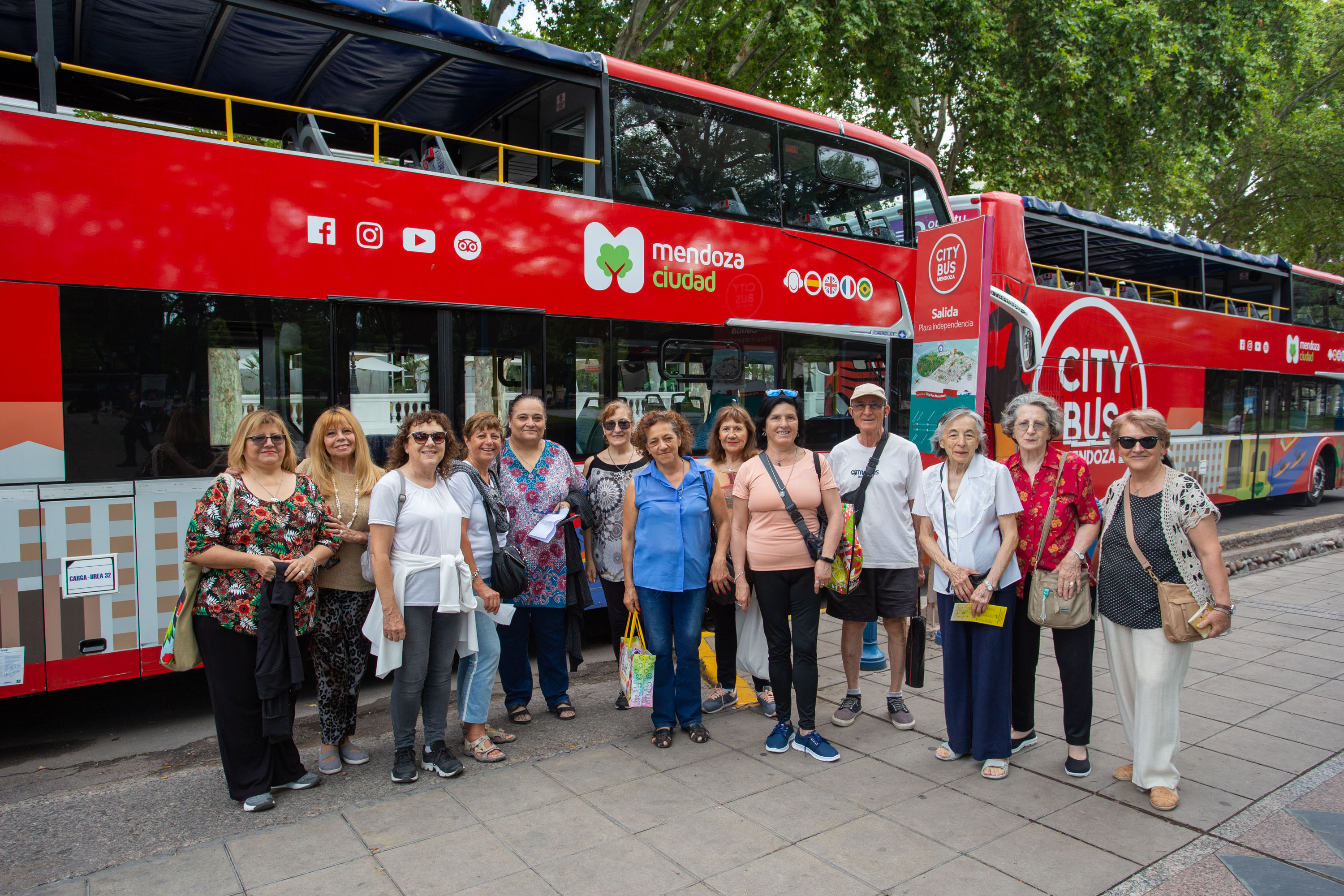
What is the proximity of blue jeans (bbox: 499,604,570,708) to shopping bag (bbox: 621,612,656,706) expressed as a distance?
0.42 meters

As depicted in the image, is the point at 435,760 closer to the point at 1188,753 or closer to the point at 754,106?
the point at 1188,753

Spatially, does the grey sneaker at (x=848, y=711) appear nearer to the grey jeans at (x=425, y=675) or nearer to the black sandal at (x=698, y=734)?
the black sandal at (x=698, y=734)

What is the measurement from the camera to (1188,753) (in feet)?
14.2

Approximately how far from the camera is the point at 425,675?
3949 mm

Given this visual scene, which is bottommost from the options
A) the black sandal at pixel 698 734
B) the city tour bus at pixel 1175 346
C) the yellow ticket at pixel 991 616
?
the black sandal at pixel 698 734

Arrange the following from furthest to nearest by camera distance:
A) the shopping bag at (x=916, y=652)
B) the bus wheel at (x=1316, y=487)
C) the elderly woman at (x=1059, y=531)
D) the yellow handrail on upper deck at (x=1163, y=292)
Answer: the bus wheel at (x=1316, y=487) < the yellow handrail on upper deck at (x=1163, y=292) < the shopping bag at (x=916, y=652) < the elderly woman at (x=1059, y=531)

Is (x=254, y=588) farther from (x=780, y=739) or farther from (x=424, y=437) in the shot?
(x=780, y=739)

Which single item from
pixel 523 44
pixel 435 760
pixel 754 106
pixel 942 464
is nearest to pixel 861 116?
pixel 754 106

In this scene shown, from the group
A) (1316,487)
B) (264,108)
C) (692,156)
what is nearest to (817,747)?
(692,156)

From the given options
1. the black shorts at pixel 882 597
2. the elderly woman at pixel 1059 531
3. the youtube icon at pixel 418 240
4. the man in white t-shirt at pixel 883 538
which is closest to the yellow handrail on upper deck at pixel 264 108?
the youtube icon at pixel 418 240

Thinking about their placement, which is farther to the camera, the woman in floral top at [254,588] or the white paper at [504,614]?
the white paper at [504,614]

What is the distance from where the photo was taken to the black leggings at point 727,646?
190 inches

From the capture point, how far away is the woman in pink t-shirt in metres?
4.14

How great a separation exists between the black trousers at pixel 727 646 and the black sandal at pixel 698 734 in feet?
1.72
